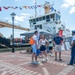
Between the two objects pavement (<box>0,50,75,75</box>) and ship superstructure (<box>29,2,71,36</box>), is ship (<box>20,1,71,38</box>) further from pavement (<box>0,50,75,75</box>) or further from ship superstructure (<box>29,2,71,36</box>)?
pavement (<box>0,50,75,75</box>)

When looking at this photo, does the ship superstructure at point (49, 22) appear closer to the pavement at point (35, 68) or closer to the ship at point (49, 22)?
the ship at point (49, 22)

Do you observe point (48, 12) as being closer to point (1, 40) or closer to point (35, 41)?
point (1, 40)

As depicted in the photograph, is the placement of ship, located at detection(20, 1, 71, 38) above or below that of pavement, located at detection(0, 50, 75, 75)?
above

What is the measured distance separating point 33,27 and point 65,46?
54.5ft

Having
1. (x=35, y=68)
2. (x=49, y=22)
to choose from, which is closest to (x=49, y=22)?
(x=49, y=22)

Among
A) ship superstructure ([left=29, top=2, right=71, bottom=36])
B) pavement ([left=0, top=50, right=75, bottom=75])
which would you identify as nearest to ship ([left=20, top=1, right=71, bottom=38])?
ship superstructure ([left=29, top=2, right=71, bottom=36])

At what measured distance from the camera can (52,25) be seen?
107 ft

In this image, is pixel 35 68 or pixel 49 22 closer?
pixel 35 68

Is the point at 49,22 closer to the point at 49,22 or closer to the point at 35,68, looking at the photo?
the point at 49,22

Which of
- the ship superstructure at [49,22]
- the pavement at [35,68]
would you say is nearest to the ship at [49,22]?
the ship superstructure at [49,22]

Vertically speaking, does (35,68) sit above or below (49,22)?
below

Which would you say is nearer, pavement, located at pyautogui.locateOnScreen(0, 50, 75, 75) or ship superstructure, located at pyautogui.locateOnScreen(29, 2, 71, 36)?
pavement, located at pyautogui.locateOnScreen(0, 50, 75, 75)

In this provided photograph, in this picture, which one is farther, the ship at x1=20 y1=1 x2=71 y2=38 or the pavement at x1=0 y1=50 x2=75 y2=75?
the ship at x1=20 y1=1 x2=71 y2=38

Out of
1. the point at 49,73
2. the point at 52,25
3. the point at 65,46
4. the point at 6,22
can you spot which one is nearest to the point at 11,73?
the point at 49,73
